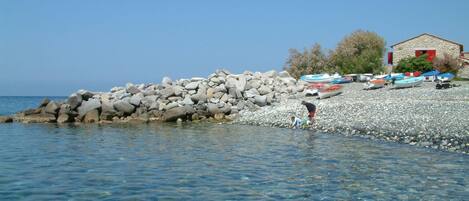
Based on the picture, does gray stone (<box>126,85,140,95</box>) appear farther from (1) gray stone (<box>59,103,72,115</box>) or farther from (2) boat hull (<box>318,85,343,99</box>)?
(2) boat hull (<box>318,85,343,99</box>)

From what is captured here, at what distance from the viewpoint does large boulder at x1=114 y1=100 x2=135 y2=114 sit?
37.6 m

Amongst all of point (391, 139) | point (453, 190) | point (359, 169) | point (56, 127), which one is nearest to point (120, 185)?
point (359, 169)

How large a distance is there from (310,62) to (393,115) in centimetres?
4389

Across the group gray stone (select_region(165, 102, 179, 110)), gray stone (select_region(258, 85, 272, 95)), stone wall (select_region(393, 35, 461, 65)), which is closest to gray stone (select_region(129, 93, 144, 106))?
gray stone (select_region(165, 102, 179, 110))

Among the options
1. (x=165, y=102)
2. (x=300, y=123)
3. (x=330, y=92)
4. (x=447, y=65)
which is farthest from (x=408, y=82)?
(x=165, y=102)

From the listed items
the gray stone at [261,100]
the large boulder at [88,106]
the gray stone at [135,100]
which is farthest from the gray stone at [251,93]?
the large boulder at [88,106]

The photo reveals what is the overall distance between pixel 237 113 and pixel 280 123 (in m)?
7.39

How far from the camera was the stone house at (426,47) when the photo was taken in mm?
63375

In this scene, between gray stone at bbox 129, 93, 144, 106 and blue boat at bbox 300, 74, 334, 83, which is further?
blue boat at bbox 300, 74, 334, 83

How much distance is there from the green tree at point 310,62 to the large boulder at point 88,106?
38.3 metres

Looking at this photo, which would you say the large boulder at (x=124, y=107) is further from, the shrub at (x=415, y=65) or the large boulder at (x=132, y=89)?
the shrub at (x=415, y=65)

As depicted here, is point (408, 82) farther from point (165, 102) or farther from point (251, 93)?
point (165, 102)

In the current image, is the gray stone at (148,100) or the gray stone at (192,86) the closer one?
the gray stone at (148,100)

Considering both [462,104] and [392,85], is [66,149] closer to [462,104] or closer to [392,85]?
[462,104]
